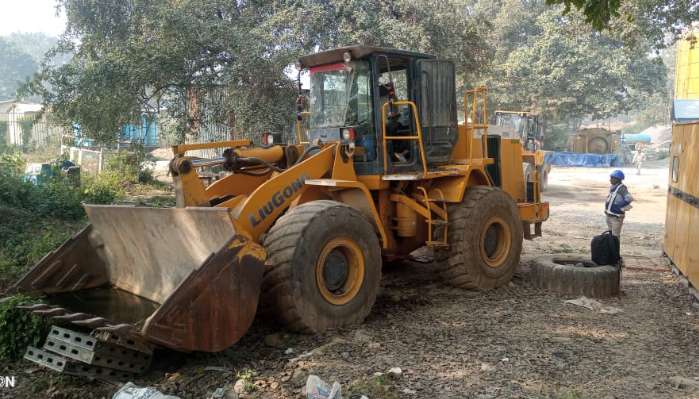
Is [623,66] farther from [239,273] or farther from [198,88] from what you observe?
[239,273]

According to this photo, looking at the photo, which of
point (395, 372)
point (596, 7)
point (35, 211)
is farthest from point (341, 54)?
point (35, 211)

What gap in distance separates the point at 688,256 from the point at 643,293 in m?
0.76

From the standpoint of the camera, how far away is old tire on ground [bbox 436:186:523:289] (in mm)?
6781

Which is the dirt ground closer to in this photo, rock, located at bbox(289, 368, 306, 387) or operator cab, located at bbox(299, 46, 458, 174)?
rock, located at bbox(289, 368, 306, 387)

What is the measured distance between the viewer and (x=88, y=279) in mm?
5812

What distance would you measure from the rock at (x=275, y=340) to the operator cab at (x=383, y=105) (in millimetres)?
2200

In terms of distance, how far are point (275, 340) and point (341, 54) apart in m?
3.17

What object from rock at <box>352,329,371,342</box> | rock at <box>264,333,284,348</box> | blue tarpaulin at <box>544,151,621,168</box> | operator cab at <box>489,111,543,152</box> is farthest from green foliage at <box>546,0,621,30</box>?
blue tarpaulin at <box>544,151,621,168</box>

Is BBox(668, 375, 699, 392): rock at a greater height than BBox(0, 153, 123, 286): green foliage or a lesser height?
lesser

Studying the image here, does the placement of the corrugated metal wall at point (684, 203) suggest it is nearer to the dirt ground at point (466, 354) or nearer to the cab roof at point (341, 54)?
the dirt ground at point (466, 354)

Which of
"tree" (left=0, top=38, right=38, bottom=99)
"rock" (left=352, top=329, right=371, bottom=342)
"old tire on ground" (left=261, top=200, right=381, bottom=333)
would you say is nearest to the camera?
"old tire on ground" (left=261, top=200, right=381, bottom=333)

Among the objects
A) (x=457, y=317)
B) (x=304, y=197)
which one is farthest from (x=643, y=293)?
(x=304, y=197)

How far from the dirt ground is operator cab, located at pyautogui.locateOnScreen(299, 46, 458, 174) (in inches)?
65.4

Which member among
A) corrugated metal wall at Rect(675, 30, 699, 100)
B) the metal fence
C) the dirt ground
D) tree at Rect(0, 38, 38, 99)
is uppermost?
tree at Rect(0, 38, 38, 99)
